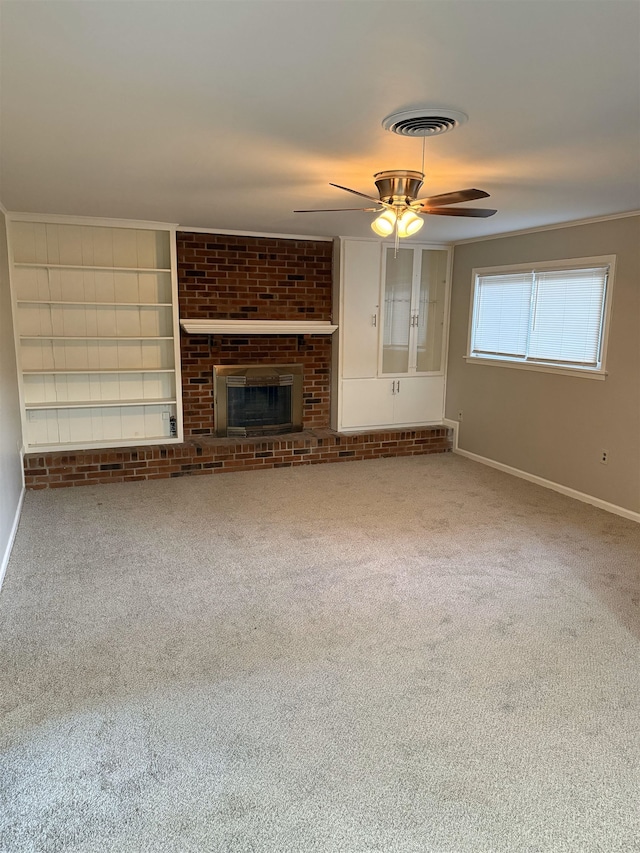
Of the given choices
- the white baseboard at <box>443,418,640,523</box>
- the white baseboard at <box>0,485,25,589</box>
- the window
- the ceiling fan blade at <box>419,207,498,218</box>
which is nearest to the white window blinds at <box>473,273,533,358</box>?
the window

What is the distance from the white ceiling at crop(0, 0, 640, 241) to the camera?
1.45m

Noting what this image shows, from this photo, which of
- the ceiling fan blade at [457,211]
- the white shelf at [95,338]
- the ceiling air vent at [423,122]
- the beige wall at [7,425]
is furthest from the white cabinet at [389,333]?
the ceiling air vent at [423,122]

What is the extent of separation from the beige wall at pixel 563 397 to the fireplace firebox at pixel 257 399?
1.80 meters

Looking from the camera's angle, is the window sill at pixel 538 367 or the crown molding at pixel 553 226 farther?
the window sill at pixel 538 367

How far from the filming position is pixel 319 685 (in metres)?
2.33

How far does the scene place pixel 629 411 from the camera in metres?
4.20

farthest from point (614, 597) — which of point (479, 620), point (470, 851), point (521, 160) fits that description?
point (521, 160)

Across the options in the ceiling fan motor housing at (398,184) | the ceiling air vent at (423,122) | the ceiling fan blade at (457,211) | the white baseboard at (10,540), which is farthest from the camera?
the white baseboard at (10,540)

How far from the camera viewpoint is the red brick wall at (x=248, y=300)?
17.5 feet

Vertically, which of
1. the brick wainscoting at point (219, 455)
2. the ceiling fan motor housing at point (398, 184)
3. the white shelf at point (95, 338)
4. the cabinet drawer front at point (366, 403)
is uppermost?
the ceiling fan motor housing at point (398, 184)

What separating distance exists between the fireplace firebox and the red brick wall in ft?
0.24

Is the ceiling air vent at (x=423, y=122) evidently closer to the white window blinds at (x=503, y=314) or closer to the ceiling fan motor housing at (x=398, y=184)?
the ceiling fan motor housing at (x=398, y=184)

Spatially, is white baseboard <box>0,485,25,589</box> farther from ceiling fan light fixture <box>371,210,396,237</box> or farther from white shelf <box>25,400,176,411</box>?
ceiling fan light fixture <box>371,210,396,237</box>

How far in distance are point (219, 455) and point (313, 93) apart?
379cm
